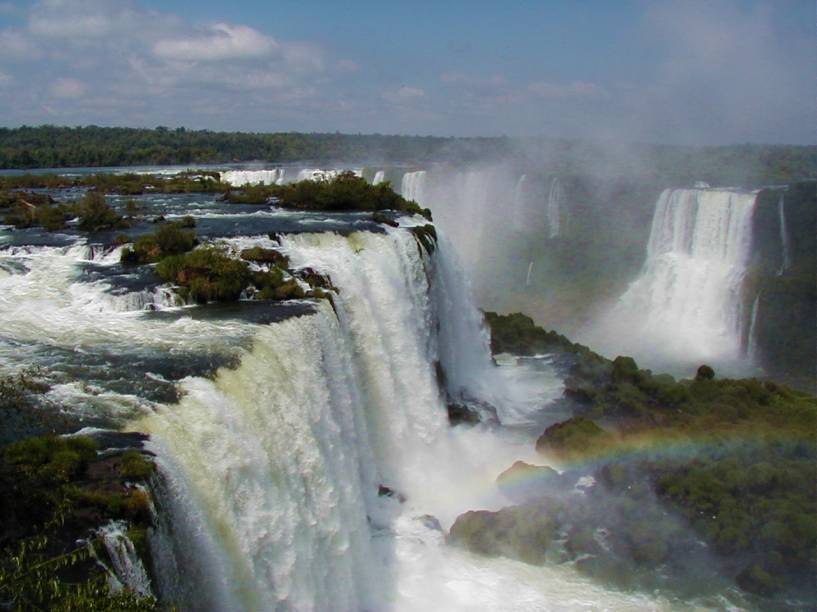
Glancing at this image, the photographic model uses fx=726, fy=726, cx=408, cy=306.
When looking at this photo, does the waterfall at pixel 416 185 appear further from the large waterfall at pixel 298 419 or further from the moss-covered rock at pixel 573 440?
the moss-covered rock at pixel 573 440

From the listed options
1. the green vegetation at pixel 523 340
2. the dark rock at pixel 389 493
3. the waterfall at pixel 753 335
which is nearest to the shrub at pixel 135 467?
the dark rock at pixel 389 493

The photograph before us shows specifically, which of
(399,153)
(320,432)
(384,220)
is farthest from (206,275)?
(399,153)

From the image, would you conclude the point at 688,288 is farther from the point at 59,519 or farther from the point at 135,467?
the point at 59,519

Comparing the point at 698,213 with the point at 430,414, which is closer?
the point at 430,414

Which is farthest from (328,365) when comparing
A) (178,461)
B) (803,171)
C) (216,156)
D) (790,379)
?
(216,156)

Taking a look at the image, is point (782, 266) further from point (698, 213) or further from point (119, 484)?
point (119, 484)
